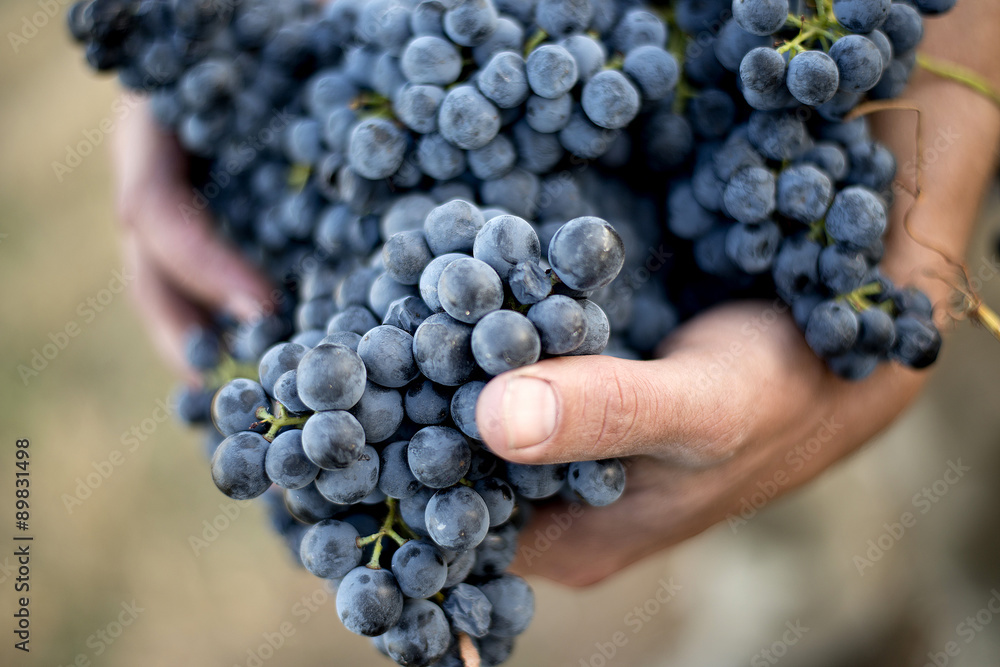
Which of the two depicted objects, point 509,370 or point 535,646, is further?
point 535,646

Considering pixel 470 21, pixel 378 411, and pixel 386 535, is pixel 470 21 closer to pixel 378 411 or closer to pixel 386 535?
pixel 378 411

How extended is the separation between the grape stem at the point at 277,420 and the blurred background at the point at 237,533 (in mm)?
1311

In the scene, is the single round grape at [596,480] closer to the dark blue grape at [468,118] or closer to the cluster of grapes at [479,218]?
the cluster of grapes at [479,218]

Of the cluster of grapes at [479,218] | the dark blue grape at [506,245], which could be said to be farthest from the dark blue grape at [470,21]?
the dark blue grape at [506,245]

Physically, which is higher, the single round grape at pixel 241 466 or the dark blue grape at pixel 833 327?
the single round grape at pixel 241 466

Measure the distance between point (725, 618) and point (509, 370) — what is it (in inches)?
60.7

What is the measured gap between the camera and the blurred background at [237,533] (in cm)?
153

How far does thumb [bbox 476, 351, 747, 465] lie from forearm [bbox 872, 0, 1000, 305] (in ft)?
1.51

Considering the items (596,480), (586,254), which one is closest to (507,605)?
(596,480)

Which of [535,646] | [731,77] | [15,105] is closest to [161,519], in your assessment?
[535,646]

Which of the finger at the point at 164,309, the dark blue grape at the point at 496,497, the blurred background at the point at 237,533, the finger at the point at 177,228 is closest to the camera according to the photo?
the dark blue grape at the point at 496,497

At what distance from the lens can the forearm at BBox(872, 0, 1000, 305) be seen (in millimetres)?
887

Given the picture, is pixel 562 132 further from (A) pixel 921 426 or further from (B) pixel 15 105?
(B) pixel 15 105

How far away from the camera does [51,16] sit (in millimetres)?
2076
